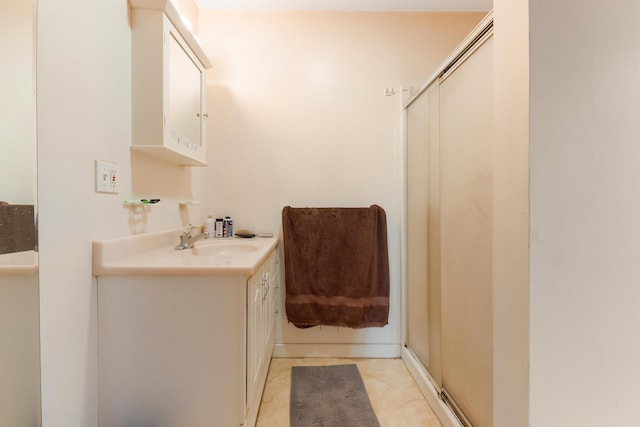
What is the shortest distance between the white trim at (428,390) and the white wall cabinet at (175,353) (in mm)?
929

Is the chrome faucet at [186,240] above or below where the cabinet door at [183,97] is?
below

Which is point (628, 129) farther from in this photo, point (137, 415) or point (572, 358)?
point (137, 415)

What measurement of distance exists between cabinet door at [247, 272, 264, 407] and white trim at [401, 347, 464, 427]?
0.89 metres

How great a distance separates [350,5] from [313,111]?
0.74 meters

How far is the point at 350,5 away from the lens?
Answer: 173cm

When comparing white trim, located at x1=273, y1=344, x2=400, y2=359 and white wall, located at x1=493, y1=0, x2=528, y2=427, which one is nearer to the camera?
white wall, located at x1=493, y1=0, x2=528, y2=427

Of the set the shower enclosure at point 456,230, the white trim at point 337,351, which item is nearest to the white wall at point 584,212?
the shower enclosure at point 456,230

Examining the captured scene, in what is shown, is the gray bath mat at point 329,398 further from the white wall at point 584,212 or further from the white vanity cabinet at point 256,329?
the white wall at point 584,212

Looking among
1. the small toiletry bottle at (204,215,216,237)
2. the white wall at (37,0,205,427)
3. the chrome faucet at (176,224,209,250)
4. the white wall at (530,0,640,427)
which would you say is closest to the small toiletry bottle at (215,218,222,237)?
the small toiletry bottle at (204,215,216,237)

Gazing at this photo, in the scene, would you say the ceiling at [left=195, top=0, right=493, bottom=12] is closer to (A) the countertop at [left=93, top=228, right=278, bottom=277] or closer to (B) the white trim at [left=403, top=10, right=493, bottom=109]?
(B) the white trim at [left=403, top=10, right=493, bottom=109]

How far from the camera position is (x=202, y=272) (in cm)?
86

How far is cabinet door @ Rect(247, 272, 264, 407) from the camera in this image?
0.94 m

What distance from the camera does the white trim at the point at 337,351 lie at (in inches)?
69.6

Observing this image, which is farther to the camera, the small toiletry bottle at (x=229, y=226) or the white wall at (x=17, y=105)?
the small toiletry bottle at (x=229, y=226)
